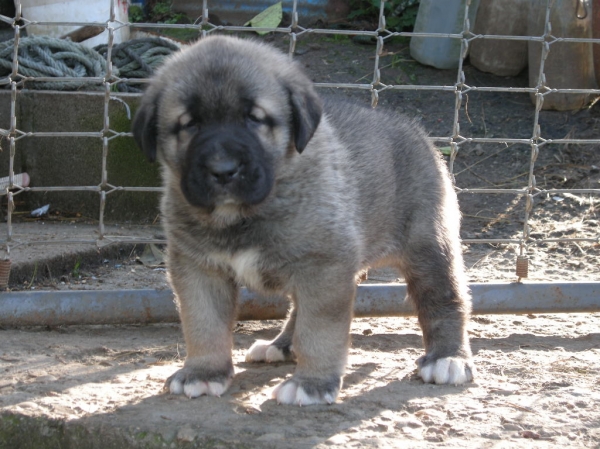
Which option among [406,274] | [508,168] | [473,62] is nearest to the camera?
[406,274]

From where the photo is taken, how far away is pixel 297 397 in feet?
10.7

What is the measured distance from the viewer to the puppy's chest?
335 cm

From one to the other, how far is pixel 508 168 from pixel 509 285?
268cm

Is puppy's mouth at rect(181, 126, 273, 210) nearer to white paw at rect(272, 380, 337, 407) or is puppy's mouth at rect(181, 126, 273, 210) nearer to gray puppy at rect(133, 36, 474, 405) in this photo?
gray puppy at rect(133, 36, 474, 405)

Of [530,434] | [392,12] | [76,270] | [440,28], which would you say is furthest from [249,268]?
[392,12]

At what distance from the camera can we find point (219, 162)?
307 centimetres

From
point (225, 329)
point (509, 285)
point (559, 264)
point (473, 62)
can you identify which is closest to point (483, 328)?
point (509, 285)

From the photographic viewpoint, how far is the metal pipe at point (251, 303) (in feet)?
13.9

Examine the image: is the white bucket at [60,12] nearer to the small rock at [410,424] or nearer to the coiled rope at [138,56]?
the coiled rope at [138,56]

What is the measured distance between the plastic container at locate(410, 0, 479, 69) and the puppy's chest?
4.95 m

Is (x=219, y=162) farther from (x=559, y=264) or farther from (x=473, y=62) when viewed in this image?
(x=473, y=62)

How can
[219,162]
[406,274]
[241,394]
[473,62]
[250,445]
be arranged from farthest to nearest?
[473,62] → [406,274] → [241,394] → [219,162] → [250,445]

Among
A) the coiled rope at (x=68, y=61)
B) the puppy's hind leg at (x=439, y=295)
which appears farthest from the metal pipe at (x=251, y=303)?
the coiled rope at (x=68, y=61)

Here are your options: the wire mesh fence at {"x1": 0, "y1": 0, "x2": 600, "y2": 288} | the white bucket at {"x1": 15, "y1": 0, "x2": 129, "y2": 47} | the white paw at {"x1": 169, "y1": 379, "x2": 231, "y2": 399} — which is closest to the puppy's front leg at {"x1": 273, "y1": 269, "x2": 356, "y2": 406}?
the white paw at {"x1": 169, "y1": 379, "x2": 231, "y2": 399}
